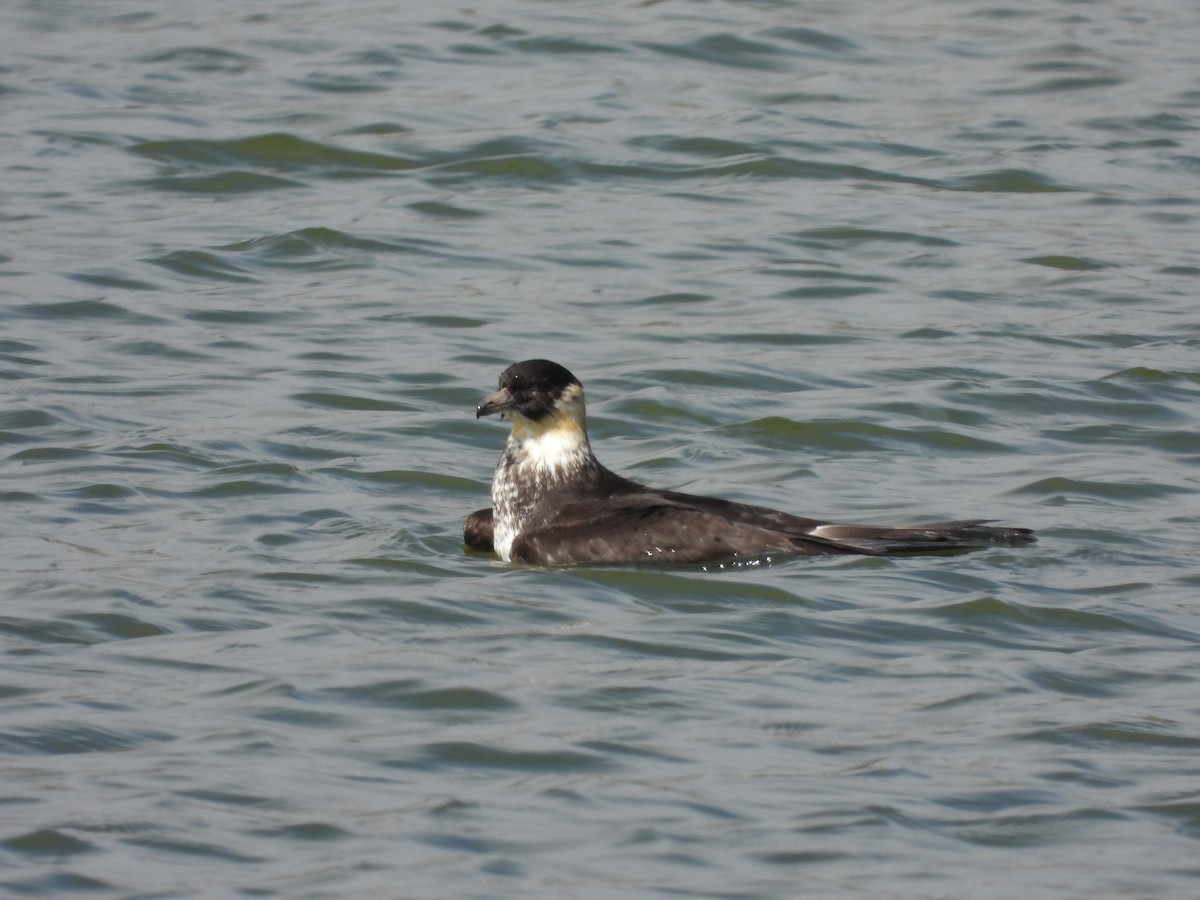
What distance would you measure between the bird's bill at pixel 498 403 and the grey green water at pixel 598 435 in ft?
2.27

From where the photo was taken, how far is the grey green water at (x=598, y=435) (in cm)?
713

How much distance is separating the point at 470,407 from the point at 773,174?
6905mm

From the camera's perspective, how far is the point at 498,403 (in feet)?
36.0

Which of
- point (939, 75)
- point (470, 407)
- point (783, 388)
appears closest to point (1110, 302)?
point (783, 388)

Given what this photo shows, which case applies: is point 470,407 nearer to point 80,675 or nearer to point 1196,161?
point 80,675

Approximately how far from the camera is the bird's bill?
10.9 metres

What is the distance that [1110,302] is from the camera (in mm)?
16328

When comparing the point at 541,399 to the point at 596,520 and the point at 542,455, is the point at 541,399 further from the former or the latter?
the point at 596,520

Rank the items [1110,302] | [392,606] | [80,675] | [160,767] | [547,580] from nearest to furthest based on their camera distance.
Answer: [160,767] → [80,675] → [392,606] → [547,580] → [1110,302]

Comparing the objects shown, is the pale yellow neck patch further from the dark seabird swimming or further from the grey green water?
the grey green water

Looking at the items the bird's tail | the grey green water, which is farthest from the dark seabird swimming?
the grey green water

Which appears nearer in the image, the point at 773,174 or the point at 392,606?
the point at 392,606

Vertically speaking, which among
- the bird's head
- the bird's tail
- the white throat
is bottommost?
the bird's tail

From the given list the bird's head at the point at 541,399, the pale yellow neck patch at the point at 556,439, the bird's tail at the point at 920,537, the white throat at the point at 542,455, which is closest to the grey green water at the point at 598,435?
the bird's tail at the point at 920,537
